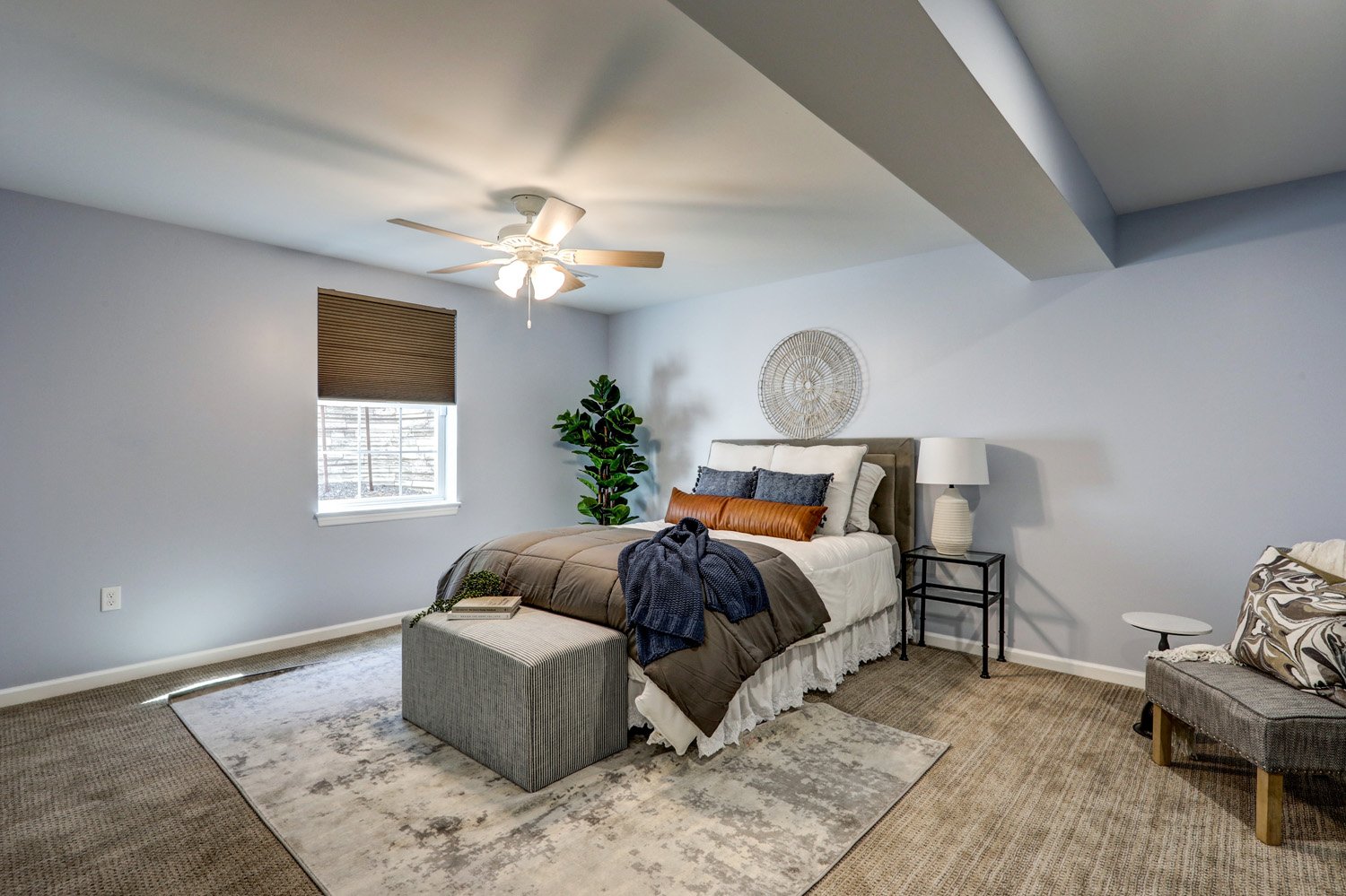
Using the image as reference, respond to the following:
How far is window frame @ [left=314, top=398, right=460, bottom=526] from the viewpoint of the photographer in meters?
4.45

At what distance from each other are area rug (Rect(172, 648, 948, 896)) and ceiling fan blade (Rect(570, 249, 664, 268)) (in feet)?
7.06

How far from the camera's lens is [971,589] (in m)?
3.81

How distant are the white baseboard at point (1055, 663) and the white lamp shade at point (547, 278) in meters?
3.09

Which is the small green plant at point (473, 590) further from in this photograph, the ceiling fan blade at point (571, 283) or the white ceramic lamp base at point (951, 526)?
the white ceramic lamp base at point (951, 526)

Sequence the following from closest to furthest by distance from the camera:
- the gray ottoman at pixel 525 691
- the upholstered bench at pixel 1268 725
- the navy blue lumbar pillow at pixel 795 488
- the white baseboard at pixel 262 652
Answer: the upholstered bench at pixel 1268 725 → the gray ottoman at pixel 525 691 → the white baseboard at pixel 262 652 → the navy blue lumbar pillow at pixel 795 488

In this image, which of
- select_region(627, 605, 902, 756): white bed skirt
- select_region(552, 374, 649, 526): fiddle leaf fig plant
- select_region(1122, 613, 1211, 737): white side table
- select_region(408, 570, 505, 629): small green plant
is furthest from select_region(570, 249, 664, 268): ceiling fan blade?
select_region(1122, 613, 1211, 737): white side table

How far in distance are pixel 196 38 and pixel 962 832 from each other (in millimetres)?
3450

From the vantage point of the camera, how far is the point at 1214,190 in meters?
3.17

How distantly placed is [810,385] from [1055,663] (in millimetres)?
2265

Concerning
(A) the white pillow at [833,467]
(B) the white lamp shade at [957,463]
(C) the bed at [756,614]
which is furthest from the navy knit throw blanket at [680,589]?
(B) the white lamp shade at [957,463]

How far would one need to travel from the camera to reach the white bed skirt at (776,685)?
2.57m

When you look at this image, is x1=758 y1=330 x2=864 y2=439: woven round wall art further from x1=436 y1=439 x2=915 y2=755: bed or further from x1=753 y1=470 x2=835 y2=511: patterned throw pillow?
x1=753 y1=470 x2=835 y2=511: patterned throw pillow

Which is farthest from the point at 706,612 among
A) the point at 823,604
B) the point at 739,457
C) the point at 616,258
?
the point at 739,457

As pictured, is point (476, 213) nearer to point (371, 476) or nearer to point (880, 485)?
point (371, 476)
